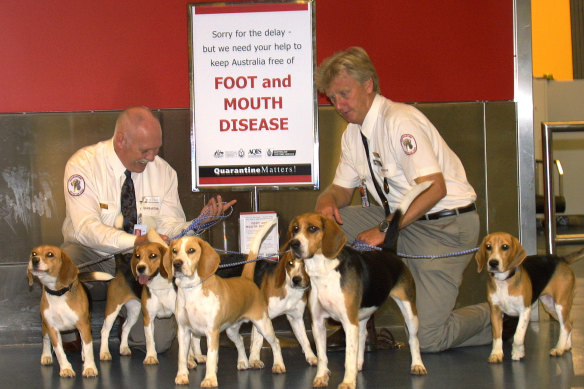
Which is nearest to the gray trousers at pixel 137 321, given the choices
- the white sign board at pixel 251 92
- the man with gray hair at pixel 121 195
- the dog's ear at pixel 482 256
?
the man with gray hair at pixel 121 195

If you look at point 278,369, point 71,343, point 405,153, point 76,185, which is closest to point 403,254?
point 405,153

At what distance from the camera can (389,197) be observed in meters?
4.79

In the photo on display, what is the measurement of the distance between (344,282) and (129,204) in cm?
199

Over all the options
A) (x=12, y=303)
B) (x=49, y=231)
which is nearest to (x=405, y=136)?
(x=49, y=231)

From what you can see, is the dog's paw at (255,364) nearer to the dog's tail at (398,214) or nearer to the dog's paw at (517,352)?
the dog's tail at (398,214)

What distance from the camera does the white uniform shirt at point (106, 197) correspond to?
16.2 feet

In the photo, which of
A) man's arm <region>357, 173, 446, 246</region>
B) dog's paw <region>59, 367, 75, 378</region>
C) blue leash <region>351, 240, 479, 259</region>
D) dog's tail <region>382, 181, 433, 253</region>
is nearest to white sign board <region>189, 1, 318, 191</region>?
blue leash <region>351, 240, 479, 259</region>

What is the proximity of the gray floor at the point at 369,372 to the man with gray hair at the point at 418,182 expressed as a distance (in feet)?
0.71

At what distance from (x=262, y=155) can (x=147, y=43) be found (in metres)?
1.29

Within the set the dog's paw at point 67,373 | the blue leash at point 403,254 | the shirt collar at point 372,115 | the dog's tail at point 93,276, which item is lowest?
the dog's paw at point 67,373

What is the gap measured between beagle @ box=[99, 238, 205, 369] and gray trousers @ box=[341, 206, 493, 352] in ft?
4.63

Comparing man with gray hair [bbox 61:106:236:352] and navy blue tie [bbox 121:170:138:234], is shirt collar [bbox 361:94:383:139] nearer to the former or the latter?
man with gray hair [bbox 61:106:236:352]

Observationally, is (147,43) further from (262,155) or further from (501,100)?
(501,100)

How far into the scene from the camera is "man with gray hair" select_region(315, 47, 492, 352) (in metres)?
4.57
